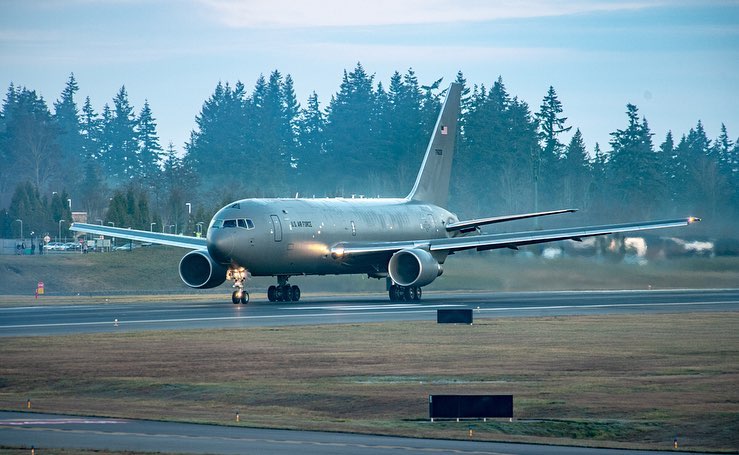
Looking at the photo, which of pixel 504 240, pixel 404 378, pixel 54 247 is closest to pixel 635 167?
pixel 54 247

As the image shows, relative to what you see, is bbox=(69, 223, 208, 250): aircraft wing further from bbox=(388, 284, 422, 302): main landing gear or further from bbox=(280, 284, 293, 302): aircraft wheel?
bbox=(388, 284, 422, 302): main landing gear

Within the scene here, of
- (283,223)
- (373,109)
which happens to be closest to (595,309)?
(283,223)

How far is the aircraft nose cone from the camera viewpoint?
5669 cm

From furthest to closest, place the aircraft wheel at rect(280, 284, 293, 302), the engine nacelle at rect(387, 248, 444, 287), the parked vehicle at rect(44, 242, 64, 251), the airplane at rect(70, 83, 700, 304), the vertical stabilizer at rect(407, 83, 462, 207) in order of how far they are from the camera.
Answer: the parked vehicle at rect(44, 242, 64, 251), the vertical stabilizer at rect(407, 83, 462, 207), the aircraft wheel at rect(280, 284, 293, 302), the engine nacelle at rect(387, 248, 444, 287), the airplane at rect(70, 83, 700, 304)

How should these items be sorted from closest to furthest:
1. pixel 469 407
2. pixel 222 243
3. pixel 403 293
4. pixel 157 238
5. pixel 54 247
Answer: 1. pixel 469 407
2. pixel 222 243
3. pixel 403 293
4. pixel 157 238
5. pixel 54 247

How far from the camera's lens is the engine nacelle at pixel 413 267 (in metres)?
59.9

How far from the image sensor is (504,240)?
6069 centimetres

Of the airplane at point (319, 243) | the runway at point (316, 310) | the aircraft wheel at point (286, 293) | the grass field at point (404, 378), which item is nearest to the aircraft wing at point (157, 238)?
the airplane at point (319, 243)

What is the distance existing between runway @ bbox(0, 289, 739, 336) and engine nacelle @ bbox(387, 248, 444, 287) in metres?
1.14

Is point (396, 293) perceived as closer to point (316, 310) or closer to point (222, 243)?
point (316, 310)

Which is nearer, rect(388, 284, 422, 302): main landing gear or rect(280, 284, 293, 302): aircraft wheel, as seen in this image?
rect(280, 284, 293, 302): aircraft wheel

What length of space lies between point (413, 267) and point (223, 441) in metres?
40.5

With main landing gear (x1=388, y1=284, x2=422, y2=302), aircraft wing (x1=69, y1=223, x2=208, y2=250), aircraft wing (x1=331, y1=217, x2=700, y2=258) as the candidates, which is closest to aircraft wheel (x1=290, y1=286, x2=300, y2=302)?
aircraft wing (x1=331, y1=217, x2=700, y2=258)

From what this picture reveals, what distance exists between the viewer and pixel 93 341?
3919 centimetres
